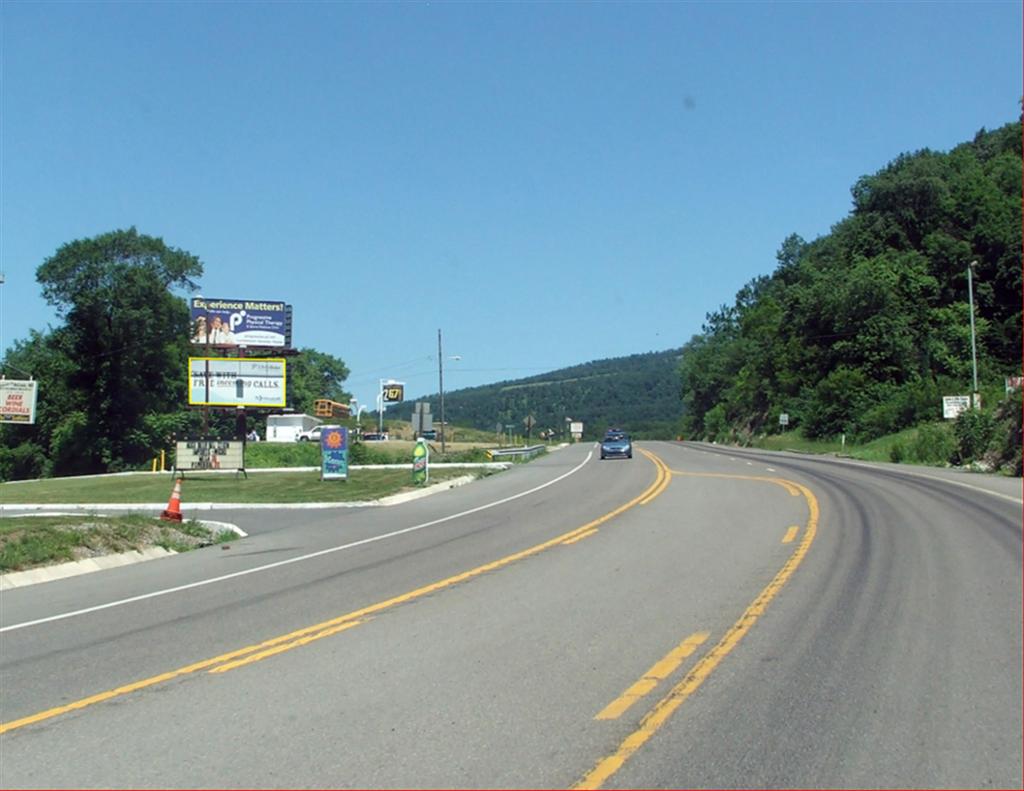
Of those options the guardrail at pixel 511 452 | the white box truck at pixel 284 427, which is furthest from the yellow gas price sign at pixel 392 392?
the guardrail at pixel 511 452

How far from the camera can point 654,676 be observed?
8258 mm

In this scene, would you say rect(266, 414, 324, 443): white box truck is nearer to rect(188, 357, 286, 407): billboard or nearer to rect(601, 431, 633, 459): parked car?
rect(188, 357, 286, 407): billboard

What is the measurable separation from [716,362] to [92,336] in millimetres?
88902

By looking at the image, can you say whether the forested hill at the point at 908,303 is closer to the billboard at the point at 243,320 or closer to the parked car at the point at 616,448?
the parked car at the point at 616,448

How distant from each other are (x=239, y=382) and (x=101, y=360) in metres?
26.6

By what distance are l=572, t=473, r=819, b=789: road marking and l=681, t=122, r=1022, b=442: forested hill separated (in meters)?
55.3

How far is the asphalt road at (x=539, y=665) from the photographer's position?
635 centimetres

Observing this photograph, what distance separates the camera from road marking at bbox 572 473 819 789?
6.12m

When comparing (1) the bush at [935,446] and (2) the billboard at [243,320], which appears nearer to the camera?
(1) the bush at [935,446]

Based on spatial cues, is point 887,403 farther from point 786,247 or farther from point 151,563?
point 786,247

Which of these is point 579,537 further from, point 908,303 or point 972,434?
point 908,303

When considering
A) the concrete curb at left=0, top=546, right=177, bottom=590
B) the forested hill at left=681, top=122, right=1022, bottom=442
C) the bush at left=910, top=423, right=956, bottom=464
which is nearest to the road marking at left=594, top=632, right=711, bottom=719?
the concrete curb at left=0, top=546, right=177, bottom=590

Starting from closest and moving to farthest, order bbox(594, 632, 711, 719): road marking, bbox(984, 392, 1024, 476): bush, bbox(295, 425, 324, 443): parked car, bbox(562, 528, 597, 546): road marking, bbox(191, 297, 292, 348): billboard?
bbox(594, 632, 711, 719): road marking → bbox(562, 528, 597, 546): road marking → bbox(984, 392, 1024, 476): bush → bbox(191, 297, 292, 348): billboard → bbox(295, 425, 324, 443): parked car

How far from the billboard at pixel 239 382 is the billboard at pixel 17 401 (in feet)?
52.6
